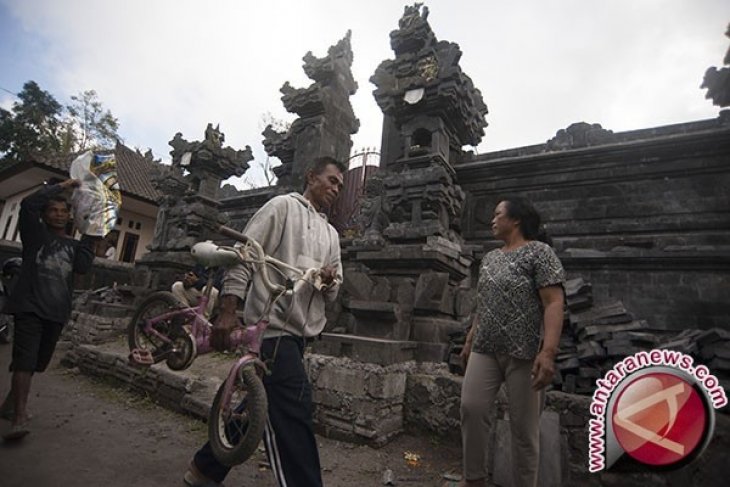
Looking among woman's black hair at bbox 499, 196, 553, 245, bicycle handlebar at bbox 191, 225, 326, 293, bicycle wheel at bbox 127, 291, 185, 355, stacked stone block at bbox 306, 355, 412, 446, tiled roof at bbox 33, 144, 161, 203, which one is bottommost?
stacked stone block at bbox 306, 355, 412, 446

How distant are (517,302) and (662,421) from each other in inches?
44.5

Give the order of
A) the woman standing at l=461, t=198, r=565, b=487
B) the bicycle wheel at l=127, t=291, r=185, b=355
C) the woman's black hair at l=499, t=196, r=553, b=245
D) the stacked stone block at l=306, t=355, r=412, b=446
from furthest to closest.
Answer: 1. the stacked stone block at l=306, t=355, r=412, b=446
2. the bicycle wheel at l=127, t=291, r=185, b=355
3. the woman's black hair at l=499, t=196, r=553, b=245
4. the woman standing at l=461, t=198, r=565, b=487

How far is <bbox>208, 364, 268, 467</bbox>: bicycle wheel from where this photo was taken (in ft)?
6.20

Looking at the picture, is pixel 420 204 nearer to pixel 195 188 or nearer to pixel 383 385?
pixel 383 385

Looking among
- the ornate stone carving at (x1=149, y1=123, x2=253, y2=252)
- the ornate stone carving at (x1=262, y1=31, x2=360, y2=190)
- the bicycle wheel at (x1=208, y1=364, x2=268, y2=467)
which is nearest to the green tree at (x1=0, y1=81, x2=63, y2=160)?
the ornate stone carving at (x1=149, y1=123, x2=253, y2=252)

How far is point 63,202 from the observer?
3643 millimetres

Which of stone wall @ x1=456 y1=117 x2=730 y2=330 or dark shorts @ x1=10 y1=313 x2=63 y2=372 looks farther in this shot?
stone wall @ x1=456 y1=117 x2=730 y2=330

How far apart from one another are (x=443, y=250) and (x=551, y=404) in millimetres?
2012

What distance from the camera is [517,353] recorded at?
2.29 m

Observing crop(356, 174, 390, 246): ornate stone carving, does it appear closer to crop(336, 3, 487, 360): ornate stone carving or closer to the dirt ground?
crop(336, 3, 487, 360): ornate stone carving

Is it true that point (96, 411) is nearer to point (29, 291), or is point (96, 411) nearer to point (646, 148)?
point (29, 291)

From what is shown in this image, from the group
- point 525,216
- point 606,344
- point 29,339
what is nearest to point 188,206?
point 29,339

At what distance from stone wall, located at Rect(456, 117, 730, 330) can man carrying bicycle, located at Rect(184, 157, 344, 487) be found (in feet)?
14.2

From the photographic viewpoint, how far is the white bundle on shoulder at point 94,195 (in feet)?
11.8
